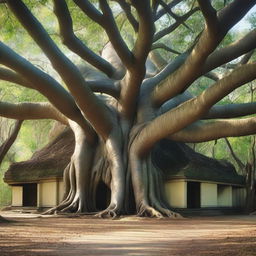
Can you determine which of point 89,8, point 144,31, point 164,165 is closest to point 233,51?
point 144,31

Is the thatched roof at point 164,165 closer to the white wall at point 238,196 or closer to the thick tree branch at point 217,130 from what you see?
the white wall at point 238,196

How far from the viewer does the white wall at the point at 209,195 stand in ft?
61.6

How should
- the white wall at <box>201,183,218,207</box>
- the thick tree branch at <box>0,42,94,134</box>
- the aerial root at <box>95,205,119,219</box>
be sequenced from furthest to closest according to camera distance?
the white wall at <box>201,183,218,207</box> → the aerial root at <box>95,205,119,219</box> → the thick tree branch at <box>0,42,94,134</box>

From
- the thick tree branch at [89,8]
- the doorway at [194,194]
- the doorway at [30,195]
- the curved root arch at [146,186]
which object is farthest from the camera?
the doorway at [30,195]

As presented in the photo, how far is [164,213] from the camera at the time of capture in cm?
1401

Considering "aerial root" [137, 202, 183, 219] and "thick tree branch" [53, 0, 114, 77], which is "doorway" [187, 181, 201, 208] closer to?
"aerial root" [137, 202, 183, 219]

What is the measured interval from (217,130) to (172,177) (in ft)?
13.9

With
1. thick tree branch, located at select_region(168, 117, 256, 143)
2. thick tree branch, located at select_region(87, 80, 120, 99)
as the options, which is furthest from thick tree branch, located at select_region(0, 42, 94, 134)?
thick tree branch, located at select_region(168, 117, 256, 143)

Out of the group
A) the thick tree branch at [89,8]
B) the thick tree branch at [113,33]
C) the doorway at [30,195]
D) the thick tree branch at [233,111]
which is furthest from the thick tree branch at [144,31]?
the doorway at [30,195]

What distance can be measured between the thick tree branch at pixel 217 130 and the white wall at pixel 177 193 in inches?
92.0

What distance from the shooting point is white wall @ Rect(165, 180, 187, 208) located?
17.7 m

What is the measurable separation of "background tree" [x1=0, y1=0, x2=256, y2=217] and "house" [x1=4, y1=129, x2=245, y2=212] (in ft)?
6.91

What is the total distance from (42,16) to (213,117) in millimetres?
10162

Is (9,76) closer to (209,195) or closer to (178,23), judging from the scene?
(178,23)
